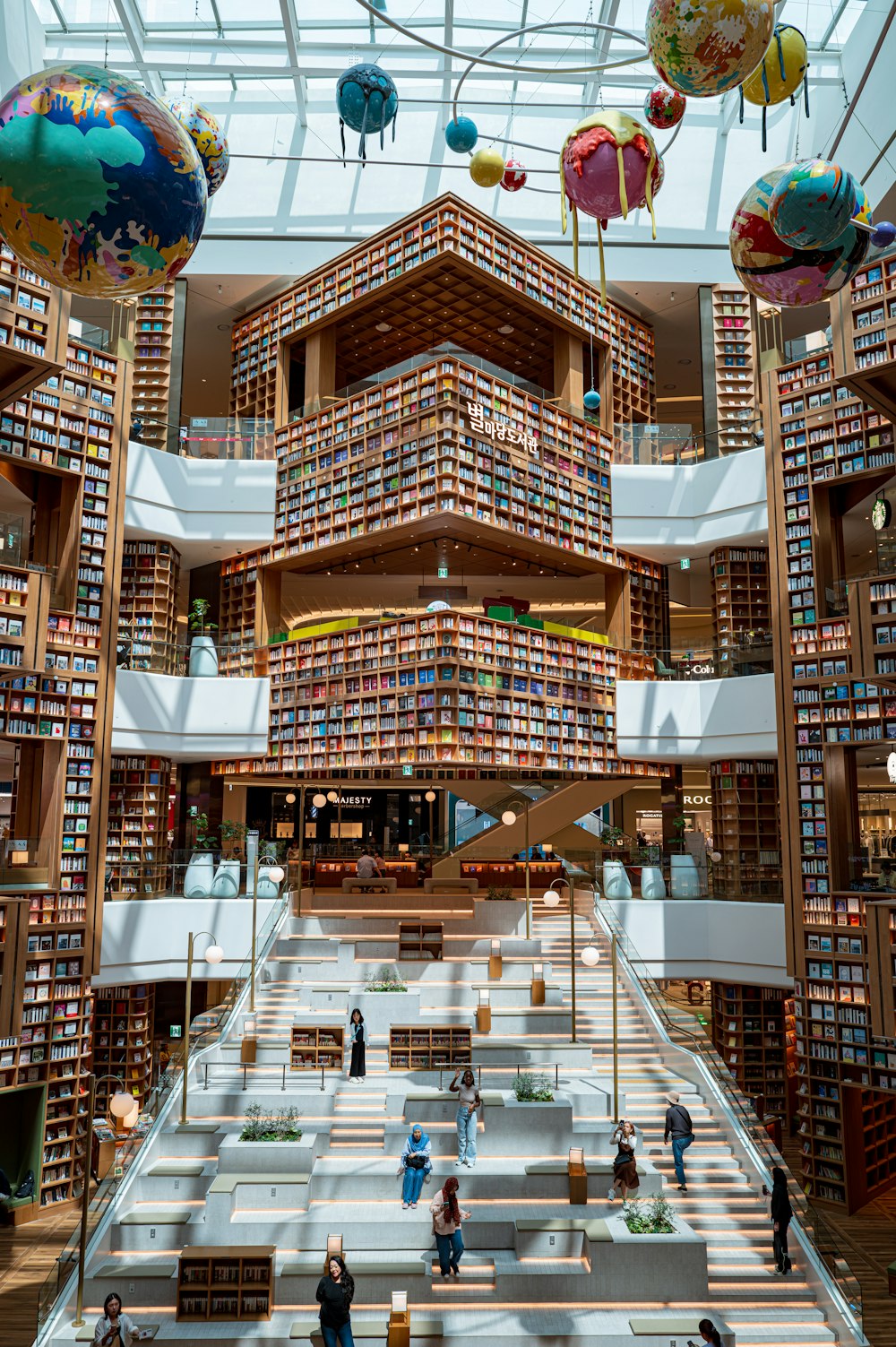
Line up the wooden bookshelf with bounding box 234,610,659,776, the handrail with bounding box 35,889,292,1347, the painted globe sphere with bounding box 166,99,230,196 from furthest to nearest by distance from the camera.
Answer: the wooden bookshelf with bounding box 234,610,659,776 < the handrail with bounding box 35,889,292,1347 < the painted globe sphere with bounding box 166,99,230,196

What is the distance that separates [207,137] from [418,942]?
11.6m

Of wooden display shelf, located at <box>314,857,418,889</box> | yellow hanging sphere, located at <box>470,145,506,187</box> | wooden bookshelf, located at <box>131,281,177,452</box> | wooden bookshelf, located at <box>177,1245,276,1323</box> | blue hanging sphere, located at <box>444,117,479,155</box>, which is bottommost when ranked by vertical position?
wooden bookshelf, located at <box>177,1245,276,1323</box>

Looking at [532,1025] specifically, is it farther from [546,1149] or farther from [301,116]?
[301,116]

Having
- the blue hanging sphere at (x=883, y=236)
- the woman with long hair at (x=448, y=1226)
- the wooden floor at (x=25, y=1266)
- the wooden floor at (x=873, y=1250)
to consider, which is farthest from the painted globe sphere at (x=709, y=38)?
the wooden floor at (x=25, y=1266)

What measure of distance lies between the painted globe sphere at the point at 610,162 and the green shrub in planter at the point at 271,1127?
9.66 metres

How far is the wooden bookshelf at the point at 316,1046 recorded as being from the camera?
13648mm

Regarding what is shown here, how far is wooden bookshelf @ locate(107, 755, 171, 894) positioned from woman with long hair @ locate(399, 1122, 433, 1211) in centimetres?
841

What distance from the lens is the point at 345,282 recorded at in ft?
66.5

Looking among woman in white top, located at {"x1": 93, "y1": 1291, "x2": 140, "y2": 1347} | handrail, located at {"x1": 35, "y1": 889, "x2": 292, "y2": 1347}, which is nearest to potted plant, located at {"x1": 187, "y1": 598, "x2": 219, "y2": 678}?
handrail, located at {"x1": 35, "y1": 889, "x2": 292, "y2": 1347}

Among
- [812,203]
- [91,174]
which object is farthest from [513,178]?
[91,174]

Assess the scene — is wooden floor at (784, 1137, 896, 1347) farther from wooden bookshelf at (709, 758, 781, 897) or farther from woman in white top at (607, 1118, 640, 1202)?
wooden bookshelf at (709, 758, 781, 897)

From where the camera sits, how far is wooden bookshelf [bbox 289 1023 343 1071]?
537 inches

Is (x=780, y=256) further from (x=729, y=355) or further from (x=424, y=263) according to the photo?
(x=729, y=355)

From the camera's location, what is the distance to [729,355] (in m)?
21.0
